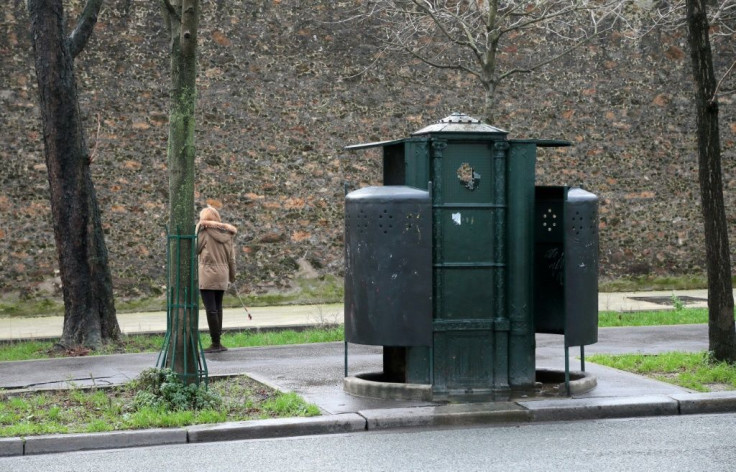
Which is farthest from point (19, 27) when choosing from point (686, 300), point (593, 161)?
point (686, 300)

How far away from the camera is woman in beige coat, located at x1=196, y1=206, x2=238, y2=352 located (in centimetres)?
1236

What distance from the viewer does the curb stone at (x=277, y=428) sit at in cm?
735

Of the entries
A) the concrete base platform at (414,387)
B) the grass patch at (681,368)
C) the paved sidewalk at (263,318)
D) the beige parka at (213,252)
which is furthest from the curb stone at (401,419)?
the paved sidewalk at (263,318)

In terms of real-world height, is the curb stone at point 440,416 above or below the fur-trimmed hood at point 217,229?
below

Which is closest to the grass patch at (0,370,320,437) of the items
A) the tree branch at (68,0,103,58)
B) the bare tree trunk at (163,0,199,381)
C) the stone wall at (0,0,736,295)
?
the bare tree trunk at (163,0,199,381)

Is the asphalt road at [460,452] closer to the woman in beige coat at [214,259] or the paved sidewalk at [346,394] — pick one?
the paved sidewalk at [346,394]

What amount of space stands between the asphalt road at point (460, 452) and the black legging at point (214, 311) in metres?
4.84

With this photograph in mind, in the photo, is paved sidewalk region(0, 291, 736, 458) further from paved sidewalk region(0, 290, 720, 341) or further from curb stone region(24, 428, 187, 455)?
paved sidewalk region(0, 290, 720, 341)

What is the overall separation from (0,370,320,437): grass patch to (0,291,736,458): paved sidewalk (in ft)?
0.67

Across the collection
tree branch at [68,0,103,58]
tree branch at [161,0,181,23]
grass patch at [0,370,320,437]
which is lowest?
grass patch at [0,370,320,437]

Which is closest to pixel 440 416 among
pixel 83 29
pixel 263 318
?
pixel 83 29

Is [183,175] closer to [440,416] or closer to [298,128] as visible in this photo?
[440,416]

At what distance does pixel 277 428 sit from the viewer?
748 cm

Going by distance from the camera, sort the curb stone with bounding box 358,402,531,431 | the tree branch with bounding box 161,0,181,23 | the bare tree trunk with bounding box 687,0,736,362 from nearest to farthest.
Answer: the curb stone with bounding box 358,402,531,431 < the tree branch with bounding box 161,0,181,23 < the bare tree trunk with bounding box 687,0,736,362
